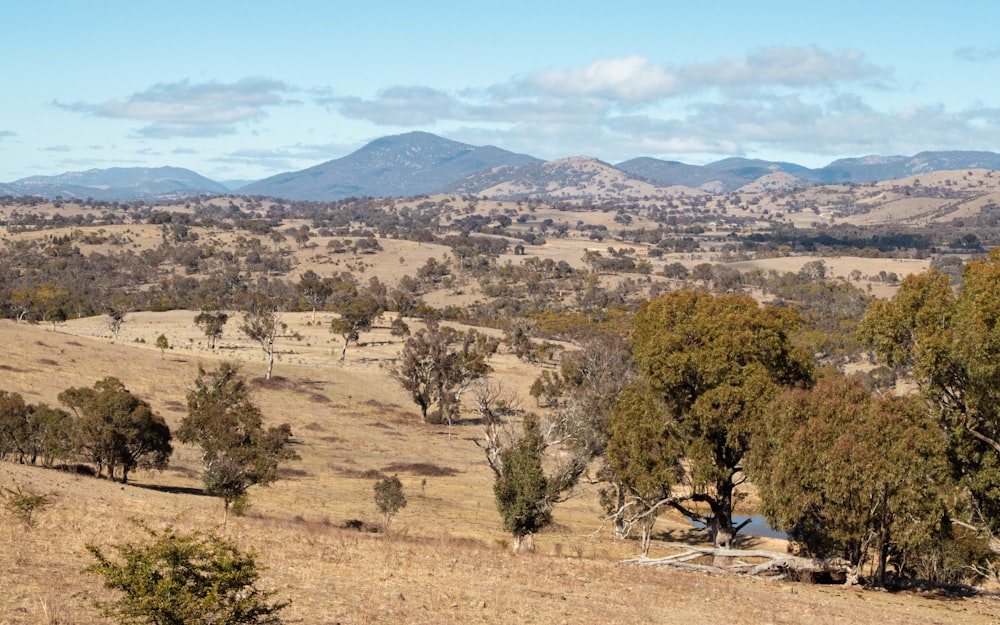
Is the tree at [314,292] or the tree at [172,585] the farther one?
the tree at [314,292]

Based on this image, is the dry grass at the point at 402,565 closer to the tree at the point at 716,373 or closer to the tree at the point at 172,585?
the tree at the point at 172,585

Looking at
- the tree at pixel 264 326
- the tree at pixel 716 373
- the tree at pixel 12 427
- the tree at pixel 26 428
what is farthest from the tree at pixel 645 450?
the tree at pixel 264 326

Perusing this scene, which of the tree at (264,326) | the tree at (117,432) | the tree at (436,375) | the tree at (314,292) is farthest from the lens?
the tree at (314,292)

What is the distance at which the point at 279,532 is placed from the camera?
27.6m

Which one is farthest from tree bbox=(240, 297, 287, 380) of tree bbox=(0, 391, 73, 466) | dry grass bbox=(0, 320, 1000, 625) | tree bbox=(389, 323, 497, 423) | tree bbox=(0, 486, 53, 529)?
tree bbox=(0, 486, 53, 529)

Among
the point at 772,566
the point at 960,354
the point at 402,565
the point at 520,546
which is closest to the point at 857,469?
the point at 960,354

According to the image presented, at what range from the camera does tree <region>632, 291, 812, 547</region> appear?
100 ft

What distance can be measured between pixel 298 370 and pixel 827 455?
7532 centimetres

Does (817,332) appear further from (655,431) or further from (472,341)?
(655,431)

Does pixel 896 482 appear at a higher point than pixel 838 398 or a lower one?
lower

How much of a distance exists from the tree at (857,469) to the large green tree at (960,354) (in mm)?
1422

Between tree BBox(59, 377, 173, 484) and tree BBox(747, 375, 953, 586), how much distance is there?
1212 inches

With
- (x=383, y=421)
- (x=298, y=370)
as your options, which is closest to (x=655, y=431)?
(x=383, y=421)

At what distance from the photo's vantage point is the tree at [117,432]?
42.5 m
